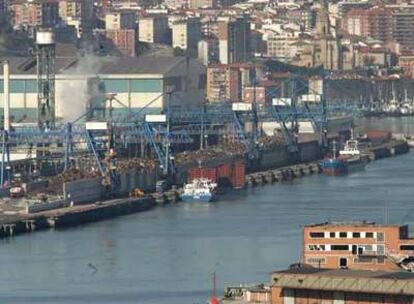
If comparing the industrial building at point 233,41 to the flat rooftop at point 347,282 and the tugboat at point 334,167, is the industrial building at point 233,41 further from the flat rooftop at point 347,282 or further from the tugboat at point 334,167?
the flat rooftop at point 347,282

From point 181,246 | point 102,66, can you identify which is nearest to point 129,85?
point 102,66

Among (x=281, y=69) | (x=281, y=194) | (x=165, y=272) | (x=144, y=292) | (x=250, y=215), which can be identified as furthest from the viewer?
(x=281, y=69)

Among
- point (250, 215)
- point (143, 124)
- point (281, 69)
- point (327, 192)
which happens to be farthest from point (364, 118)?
point (250, 215)

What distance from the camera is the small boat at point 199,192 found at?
845 inches

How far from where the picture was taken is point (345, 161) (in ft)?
86.2

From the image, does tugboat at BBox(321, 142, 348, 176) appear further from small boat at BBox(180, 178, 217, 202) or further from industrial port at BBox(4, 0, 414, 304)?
A: small boat at BBox(180, 178, 217, 202)

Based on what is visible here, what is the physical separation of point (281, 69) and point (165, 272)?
105 feet

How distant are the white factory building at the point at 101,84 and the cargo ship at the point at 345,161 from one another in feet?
6.72

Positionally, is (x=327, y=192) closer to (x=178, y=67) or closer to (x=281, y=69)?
(x=178, y=67)

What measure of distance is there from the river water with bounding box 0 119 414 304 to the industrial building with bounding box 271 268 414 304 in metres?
2.80

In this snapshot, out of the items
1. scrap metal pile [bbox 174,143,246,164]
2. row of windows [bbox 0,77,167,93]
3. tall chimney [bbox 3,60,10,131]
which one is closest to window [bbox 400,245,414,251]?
scrap metal pile [bbox 174,143,246,164]

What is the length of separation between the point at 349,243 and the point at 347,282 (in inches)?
114

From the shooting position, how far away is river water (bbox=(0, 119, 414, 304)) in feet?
46.4

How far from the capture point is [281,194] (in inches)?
874
